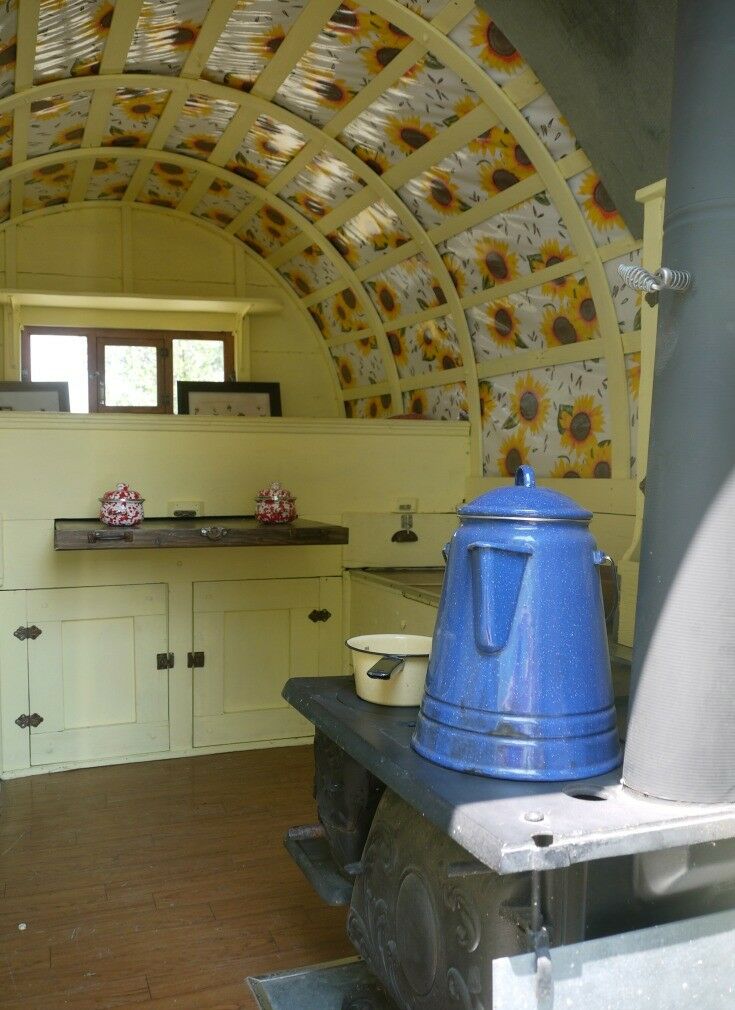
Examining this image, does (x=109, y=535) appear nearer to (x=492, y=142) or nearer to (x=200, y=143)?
(x=492, y=142)

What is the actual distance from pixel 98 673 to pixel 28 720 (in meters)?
0.34

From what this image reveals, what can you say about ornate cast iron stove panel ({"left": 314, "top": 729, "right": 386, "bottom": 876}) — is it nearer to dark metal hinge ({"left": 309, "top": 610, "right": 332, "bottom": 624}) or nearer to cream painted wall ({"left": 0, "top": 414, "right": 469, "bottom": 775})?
cream painted wall ({"left": 0, "top": 414, "right": 469, "bottom": 775})

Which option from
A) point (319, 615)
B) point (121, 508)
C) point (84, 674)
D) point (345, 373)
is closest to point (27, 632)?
point (84, 674)

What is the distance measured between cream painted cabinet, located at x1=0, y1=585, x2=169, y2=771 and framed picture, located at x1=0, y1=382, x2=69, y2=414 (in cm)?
170

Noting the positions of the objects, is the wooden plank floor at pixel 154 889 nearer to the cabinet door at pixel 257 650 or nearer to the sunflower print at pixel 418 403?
the cabinet door at pixel 257 650

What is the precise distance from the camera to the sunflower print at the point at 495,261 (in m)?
3.79

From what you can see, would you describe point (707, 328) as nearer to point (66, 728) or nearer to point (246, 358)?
point (66, 728)

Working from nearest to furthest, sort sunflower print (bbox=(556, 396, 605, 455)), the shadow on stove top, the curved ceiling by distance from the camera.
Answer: the shadow on stove top
the curved ceiling
sunflower print (bbox=(556, 396, 605, 455))

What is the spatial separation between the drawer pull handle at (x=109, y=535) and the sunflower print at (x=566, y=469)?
5.55 ft

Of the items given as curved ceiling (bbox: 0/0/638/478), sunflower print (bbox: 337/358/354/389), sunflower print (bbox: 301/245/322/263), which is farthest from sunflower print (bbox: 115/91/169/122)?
sunflower print (bbox: 337/358/354/389)

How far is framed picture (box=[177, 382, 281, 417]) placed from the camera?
5.62m

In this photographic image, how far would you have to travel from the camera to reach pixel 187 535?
361 cm

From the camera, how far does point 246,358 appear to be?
6008 millimetres

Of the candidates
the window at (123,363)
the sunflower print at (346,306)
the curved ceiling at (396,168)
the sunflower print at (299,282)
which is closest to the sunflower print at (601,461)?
the curved ceiling at (396,168)
